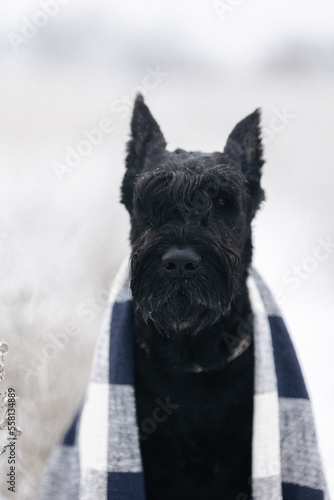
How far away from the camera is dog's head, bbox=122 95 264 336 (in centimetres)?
210

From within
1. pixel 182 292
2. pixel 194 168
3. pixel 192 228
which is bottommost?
pixel 182 292

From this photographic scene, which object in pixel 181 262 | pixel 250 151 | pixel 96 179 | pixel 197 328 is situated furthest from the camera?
pixel 96 179

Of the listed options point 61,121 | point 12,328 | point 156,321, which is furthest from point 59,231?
point 61,121

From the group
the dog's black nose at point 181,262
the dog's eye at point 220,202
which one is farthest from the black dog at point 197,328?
the dog's black nose at point 181,262

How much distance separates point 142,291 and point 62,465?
1287mm

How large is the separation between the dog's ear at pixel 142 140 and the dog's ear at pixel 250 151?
0.34m

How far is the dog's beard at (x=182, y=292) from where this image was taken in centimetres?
210

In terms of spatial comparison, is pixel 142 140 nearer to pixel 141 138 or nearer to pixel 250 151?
pixel 141 138

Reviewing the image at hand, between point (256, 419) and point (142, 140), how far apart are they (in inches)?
54.4

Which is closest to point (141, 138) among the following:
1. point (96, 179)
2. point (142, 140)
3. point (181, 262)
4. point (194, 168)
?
point (142, 140)

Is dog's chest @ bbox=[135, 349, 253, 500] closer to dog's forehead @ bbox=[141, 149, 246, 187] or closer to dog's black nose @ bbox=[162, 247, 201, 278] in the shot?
dog's black nose @ bbox=[162, 247, 201, 278]

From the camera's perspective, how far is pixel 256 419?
2.32 meters

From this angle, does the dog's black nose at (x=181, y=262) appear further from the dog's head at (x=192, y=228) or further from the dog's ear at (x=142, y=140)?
the dog's ear at (x=142, y=140)

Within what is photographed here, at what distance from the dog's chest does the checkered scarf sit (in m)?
0.08
